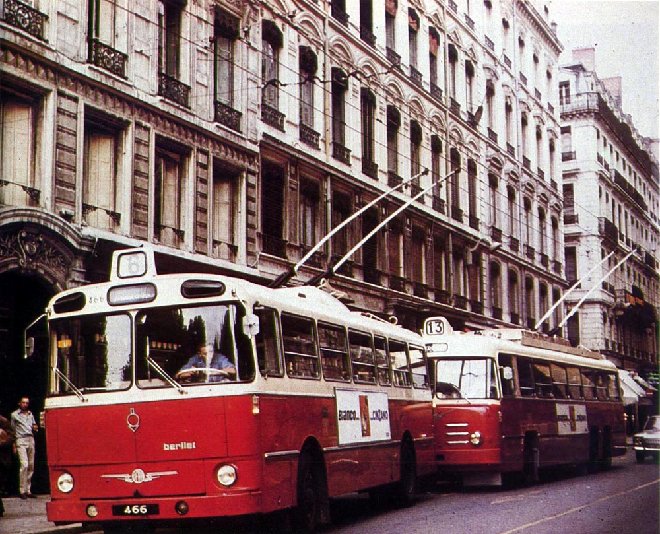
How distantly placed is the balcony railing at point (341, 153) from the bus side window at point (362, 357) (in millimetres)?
16133

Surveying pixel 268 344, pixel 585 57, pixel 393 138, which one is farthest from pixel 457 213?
pixel 585 57

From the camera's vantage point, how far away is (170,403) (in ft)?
40.3

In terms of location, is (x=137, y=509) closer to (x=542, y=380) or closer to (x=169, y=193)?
(x=169, y=193)

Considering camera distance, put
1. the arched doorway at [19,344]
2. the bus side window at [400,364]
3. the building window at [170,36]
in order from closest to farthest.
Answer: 1. the bus side window at [400,364]
2. the arched doorway at [19,344]
3. the building window at [170,36]

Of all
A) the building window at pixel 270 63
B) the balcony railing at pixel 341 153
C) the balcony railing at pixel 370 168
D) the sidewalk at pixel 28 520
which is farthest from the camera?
the balcony railing at pixel 370 168

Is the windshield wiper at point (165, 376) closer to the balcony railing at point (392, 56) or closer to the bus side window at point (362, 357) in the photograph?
the bus side window at point (362, 357)

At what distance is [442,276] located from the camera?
4078 cm

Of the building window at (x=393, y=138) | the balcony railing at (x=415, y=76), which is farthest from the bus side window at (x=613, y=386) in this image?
the balcony railing at (x=415, y=76)

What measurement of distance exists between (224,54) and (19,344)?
9.87m

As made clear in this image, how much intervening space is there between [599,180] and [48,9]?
4730 cm

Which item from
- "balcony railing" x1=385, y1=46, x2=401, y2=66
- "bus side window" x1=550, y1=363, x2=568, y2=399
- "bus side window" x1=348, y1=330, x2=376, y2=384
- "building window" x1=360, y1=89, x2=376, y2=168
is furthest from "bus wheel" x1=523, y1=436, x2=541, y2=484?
"balcony railing" x1=385, y1=46, x2=401, y2=66

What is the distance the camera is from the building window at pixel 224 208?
1029 inches

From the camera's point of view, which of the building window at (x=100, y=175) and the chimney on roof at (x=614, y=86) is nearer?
the building window at (x=100, y=175)

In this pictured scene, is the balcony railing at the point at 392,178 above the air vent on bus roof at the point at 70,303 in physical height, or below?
above
